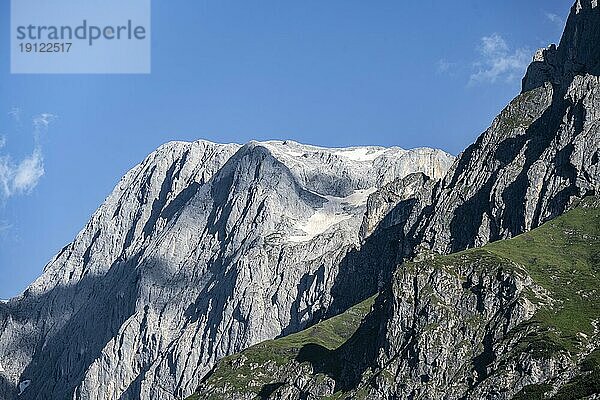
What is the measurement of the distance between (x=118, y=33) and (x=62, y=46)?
8461mm

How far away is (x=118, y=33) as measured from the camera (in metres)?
196

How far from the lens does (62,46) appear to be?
197625 mm
